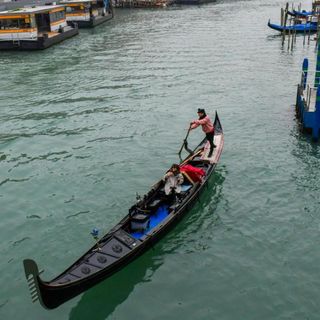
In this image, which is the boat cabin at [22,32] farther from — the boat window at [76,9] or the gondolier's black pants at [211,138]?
the gondolier's black pants at [211,138]

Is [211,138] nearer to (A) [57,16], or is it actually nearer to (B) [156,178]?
(B) [156,178]

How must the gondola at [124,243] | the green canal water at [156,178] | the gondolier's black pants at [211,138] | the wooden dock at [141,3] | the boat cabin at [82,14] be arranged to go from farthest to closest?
the wooden dock at [141,3] → the boat cabin at [82,14] → the gondolier's black pants at [211,138] → the green canal water at [156,178] → the gondola at [124,243]

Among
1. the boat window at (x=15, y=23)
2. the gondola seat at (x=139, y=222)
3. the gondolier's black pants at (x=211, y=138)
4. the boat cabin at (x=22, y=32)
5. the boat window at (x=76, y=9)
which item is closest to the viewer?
the gondola seat at (x=139, y=222)

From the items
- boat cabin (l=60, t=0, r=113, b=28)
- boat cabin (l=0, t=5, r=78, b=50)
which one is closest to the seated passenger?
boat cabin (l=0, t=5, r=78, b=50)

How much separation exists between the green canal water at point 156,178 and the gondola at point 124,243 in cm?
66

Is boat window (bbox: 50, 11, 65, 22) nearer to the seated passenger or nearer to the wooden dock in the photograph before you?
the wooden dock

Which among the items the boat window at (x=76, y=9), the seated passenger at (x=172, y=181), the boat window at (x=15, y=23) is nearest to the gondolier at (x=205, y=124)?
Result: the seated passenger at (x=172, y=181)

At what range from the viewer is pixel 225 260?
12359 millimetres

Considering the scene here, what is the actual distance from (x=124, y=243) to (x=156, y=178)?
545 centimetres

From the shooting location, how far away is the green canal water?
11125mm

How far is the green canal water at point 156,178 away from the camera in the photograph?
1112 centimetres

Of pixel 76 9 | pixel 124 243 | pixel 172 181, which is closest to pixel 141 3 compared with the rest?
pixel 76 9

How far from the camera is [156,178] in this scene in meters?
16.9

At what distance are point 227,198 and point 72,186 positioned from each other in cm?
559
